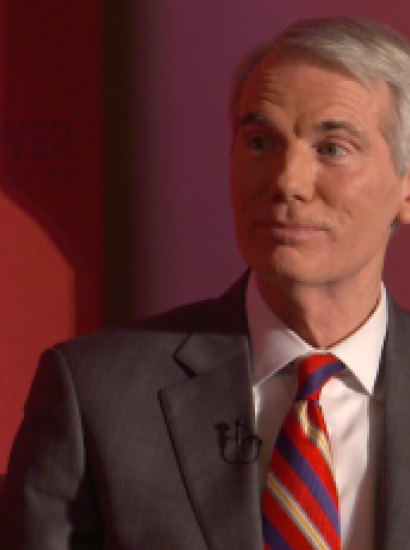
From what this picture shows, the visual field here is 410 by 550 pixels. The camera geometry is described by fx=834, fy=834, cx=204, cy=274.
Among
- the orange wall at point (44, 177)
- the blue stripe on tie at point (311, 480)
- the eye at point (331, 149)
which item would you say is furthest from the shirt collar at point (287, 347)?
the orange wall at point (44, 177)

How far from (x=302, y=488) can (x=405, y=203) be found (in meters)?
0.48

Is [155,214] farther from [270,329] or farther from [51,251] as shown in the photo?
[270,329]

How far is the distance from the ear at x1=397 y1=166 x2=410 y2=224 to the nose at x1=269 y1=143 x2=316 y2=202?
21cm

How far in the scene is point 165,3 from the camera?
5.70 ft

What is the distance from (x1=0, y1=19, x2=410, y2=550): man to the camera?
1.15 m

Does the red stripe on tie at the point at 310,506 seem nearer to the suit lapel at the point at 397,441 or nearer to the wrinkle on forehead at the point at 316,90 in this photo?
the suit lapel at the point at 397,441

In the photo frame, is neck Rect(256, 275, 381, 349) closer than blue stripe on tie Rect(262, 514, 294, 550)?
No

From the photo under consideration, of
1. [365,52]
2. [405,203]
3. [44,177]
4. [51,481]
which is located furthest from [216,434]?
[44,177]

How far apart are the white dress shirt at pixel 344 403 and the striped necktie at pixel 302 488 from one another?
39 millimetres

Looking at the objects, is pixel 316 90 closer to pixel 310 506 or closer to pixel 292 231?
pixel 292 231

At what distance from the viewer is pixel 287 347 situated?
1.25 m

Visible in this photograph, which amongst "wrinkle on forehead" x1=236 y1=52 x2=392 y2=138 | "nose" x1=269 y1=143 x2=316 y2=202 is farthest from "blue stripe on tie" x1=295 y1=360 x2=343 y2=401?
"wrinkle on forehead" x1=236 y1=52 x2=392 y2=138

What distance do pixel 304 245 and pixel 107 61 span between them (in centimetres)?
77

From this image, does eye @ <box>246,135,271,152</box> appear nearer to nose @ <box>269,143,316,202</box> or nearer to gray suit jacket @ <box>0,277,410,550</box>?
nose @ <box>269,143,316,202</box>
